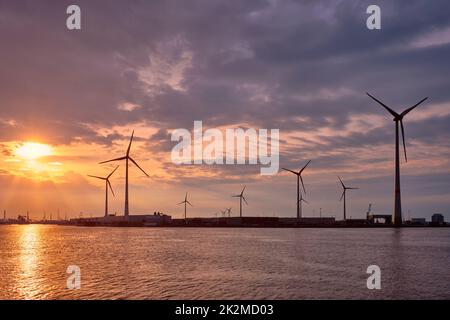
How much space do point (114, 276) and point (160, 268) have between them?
10344mm

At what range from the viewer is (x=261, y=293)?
48.0 meters

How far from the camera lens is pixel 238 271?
6562cm

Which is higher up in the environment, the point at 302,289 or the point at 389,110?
the point at 389,110
